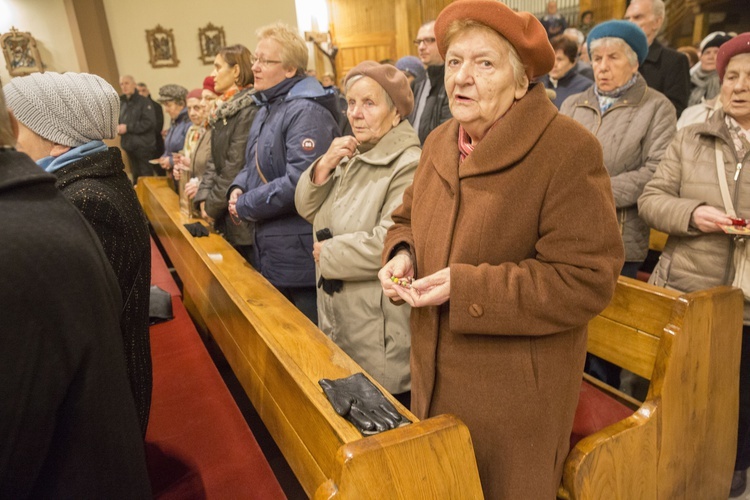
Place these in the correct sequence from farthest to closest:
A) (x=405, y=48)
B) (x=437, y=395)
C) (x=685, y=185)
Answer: (x=405, y=48) → (x=685, y=185) → (x=437, y=395)

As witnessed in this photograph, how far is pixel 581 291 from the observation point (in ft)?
3.69

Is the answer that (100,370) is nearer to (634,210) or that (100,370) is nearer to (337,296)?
(337,296)

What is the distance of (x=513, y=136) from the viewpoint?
1148mm

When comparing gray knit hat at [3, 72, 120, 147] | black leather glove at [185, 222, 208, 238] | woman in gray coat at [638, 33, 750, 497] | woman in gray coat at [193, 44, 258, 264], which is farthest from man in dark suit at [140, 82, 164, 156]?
woman in gray coat at [638, 33, 750, 497]

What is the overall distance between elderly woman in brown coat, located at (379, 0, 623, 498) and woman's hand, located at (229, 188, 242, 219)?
1448 millimetres

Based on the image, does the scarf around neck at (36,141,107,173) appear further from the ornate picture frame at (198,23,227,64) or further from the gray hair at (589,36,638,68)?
the ornate picture frame at (198,23,227,64)

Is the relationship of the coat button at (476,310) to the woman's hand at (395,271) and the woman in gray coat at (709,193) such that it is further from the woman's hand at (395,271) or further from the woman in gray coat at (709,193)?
the woman in gray coat at (709,193)

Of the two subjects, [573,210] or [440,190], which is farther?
[440,190]

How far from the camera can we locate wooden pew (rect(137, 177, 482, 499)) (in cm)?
98

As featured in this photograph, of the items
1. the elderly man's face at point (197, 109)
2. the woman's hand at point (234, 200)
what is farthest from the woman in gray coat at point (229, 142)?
the elderly man's face at point (197, 109)

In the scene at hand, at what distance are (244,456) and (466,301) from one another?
0.89 meters

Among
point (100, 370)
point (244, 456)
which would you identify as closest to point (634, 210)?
point (244, 456)

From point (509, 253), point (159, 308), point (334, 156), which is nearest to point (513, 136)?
point (509, 253)

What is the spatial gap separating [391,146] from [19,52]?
28.5 feet
